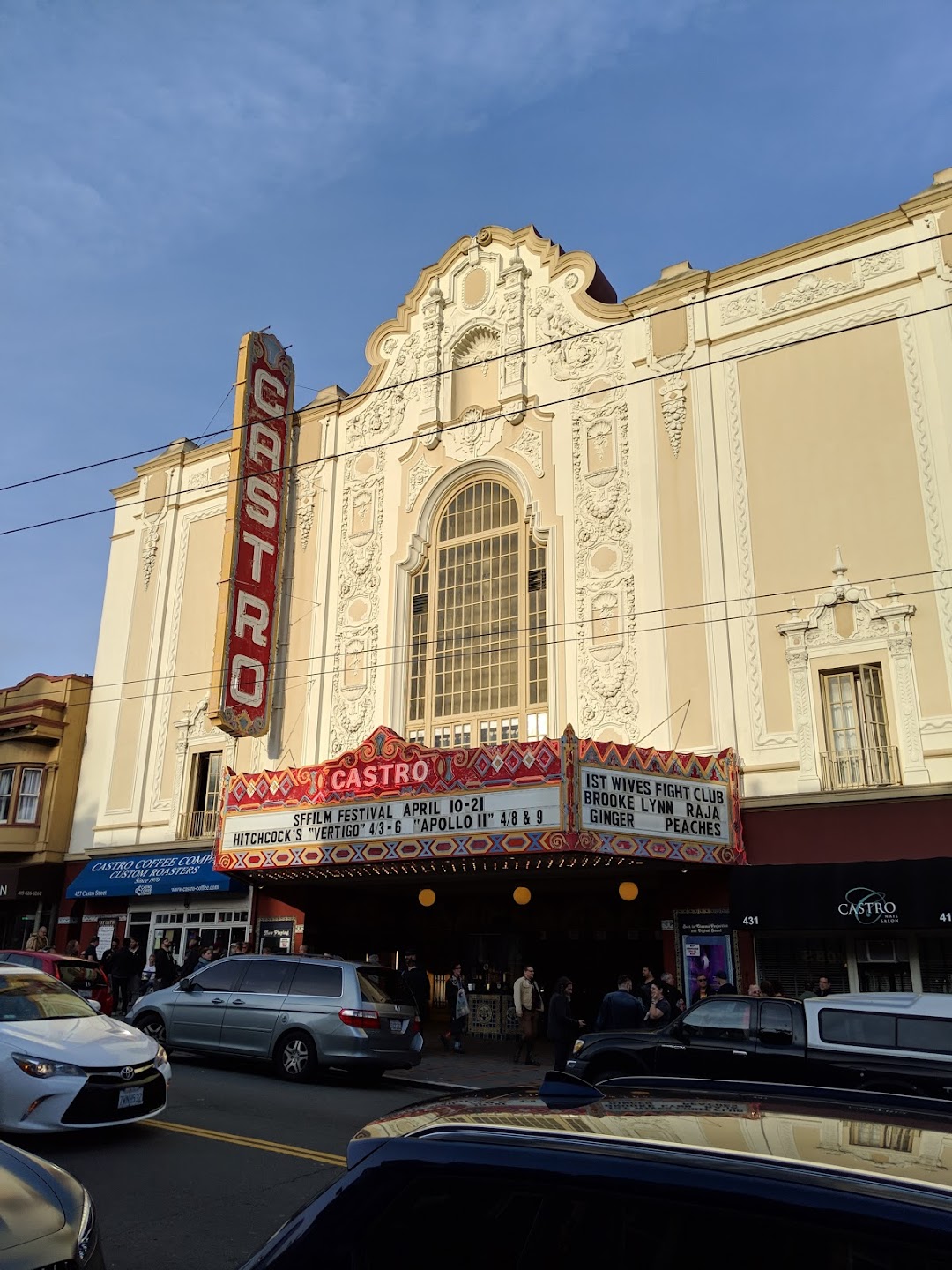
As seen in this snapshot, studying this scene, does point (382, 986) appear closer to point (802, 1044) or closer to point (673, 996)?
point (673, 996)

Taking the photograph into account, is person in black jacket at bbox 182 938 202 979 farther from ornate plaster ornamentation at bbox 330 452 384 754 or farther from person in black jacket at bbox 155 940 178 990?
ornate plaster ornamentation at bbox 330 452 384 754

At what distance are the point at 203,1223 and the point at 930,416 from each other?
18315 millimetres

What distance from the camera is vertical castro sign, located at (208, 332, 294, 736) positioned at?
25.2 m

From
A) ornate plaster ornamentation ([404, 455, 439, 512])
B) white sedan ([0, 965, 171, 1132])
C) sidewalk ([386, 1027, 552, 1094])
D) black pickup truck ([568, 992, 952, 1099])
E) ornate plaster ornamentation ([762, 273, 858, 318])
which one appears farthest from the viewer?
ornate plaster ornamentation ([404, 455, 439, 512])

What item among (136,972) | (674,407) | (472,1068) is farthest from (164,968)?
(674,407)

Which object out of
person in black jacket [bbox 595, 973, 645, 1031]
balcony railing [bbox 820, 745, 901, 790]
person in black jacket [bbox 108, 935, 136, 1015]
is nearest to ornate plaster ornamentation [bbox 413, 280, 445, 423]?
balcony railing [bbox 820, 745, 901, 790]

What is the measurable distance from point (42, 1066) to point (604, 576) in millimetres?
16059

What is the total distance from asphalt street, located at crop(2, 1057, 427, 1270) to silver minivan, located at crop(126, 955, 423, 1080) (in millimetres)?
1038

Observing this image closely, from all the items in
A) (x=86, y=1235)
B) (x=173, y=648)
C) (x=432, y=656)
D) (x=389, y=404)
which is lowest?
(x=86, y=1235)

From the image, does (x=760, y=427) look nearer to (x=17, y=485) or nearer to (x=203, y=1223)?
(x=17, y=485)

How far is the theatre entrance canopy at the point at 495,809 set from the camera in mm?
17469

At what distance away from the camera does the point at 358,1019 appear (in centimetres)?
1386

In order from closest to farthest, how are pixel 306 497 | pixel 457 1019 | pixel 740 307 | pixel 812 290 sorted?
1. pixel 457 1019
2. pixel 812 290
3. pixel 740 307
4. pixel 306 497

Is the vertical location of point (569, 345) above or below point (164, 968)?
above
